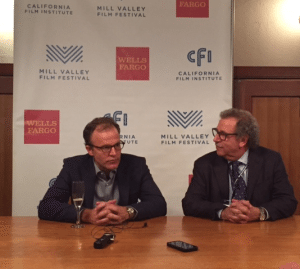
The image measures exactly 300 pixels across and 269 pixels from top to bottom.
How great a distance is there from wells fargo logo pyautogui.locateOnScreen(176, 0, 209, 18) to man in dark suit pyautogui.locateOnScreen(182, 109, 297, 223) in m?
1.15

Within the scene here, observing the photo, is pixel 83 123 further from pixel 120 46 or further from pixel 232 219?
pixel 232 219

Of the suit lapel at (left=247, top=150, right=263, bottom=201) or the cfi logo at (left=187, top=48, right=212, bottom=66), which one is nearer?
the suit lapel at (left=247, top=150, right=263, bottom=201)

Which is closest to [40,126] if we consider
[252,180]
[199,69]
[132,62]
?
[132,62]

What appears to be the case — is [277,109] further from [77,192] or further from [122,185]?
[77,192]

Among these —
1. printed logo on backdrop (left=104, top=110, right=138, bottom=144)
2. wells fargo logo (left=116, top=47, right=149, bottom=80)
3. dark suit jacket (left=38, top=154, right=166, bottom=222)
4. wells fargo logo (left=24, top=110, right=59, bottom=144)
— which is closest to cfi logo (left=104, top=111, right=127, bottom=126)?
printed logo on backdrop (left=104, top=110, right=138, bottom=144)

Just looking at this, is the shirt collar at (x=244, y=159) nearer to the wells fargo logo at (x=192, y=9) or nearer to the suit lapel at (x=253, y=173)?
the suit lapel at (x=253, y=173)

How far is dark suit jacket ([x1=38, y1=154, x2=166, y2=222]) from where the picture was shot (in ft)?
7.51

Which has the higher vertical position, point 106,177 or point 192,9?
point 192,9

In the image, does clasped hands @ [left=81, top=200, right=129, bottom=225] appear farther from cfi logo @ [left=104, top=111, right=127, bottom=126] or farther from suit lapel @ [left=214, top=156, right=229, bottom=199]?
cfi logo @ [left=104, top=111, right=127, bottom=126]

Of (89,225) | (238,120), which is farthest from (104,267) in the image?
(238,120)

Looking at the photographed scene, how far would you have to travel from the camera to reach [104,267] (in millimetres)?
1337

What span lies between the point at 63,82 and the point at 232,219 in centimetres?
203

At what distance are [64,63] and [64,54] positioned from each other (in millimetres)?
79

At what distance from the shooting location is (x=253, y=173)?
8.70 ft
